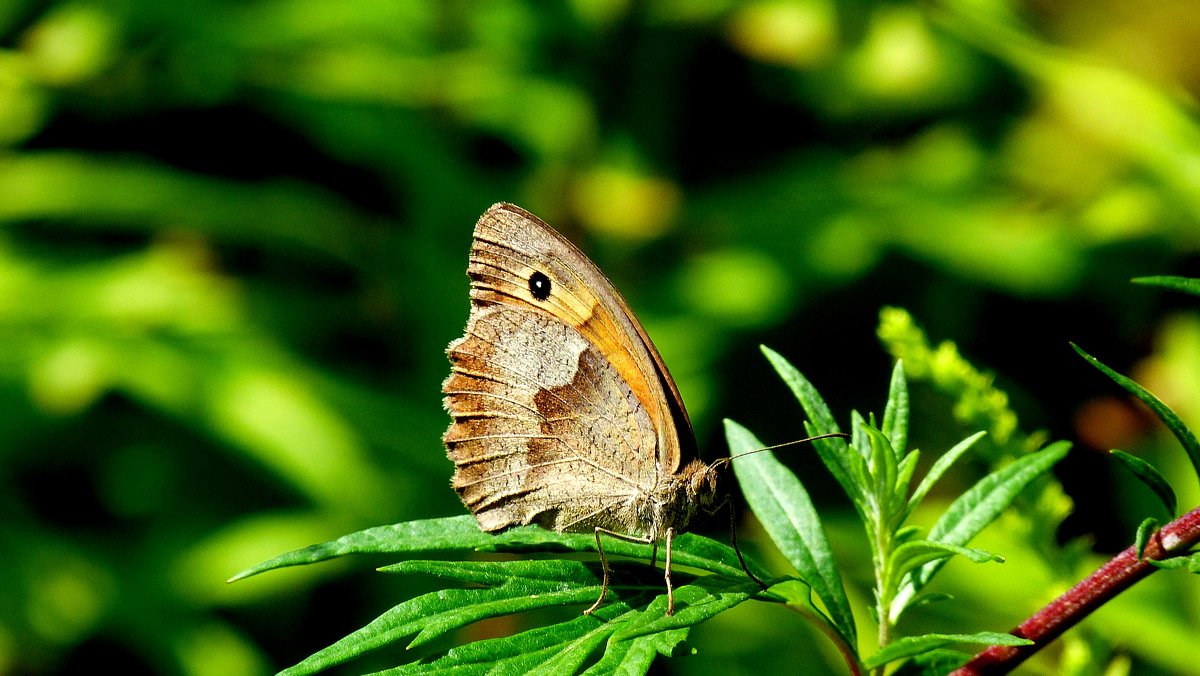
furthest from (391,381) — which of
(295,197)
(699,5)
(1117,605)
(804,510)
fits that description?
(804,510)

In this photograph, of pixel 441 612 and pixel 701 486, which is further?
pixel 701 486

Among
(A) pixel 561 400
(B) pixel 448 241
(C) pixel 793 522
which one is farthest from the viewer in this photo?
(B) pixel 448 241

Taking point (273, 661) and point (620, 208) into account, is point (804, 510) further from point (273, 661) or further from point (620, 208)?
point (273, 661)

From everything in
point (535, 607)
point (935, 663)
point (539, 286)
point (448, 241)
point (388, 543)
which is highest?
point (448, 241)

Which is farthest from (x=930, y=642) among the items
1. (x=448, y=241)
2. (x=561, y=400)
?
(x=448, y=241)

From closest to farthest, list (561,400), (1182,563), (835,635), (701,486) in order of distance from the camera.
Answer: (1182,563), (835,635), (701,486), (561,400)

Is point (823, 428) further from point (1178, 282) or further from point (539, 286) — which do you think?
point (539, 286)
